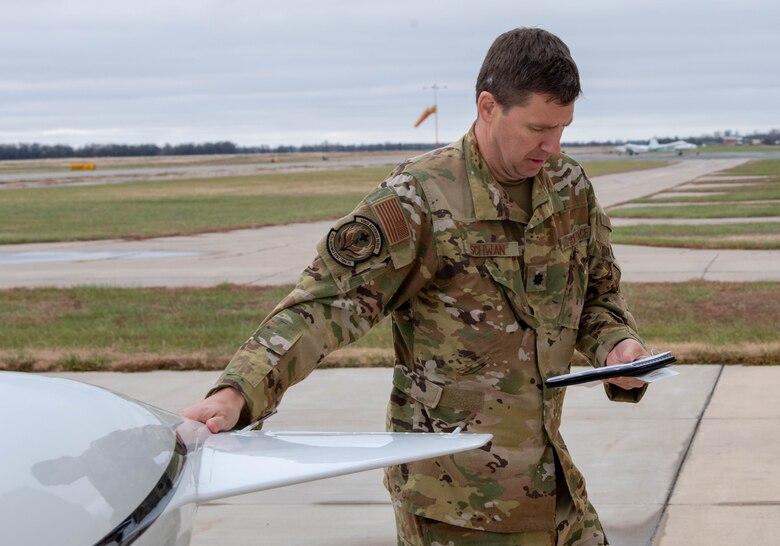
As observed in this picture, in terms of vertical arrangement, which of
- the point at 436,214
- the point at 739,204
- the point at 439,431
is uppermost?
the point at 436,214

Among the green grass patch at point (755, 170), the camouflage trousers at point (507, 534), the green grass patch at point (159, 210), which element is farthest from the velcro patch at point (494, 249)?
the green grass patch at point (755, 170)

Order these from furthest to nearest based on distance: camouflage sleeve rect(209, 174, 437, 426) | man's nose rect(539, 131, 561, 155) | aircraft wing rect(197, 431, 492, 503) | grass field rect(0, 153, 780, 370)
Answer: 1. grass field rect(0, 153, 780, 370)
2. man's nose rect(539, 131, 561, 155)
3. camouflage sleeve rect(209, 174, 437, 426)
4. aircraft wing rect(197, 431, 492, 503)

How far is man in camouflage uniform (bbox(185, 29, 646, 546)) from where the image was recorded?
2693 millimetres

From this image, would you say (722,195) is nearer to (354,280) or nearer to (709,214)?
(709,214)

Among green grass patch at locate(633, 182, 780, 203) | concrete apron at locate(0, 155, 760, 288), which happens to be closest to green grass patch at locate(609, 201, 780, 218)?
green grass patch at locate(633, 182, 780, 203)

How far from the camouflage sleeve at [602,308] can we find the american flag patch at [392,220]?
58 cm

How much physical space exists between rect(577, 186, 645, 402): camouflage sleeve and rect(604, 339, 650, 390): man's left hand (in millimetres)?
23

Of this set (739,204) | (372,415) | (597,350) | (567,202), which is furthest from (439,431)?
(739,204)

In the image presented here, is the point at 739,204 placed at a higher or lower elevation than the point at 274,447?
lower

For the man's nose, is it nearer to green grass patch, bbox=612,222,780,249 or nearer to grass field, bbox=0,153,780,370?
grass field, bbox=0,153,780,370

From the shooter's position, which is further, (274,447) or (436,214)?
(436,214)

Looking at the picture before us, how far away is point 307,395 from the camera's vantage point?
730 cm

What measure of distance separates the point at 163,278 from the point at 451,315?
11.5 meters

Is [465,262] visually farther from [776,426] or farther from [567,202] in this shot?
[776,426]
